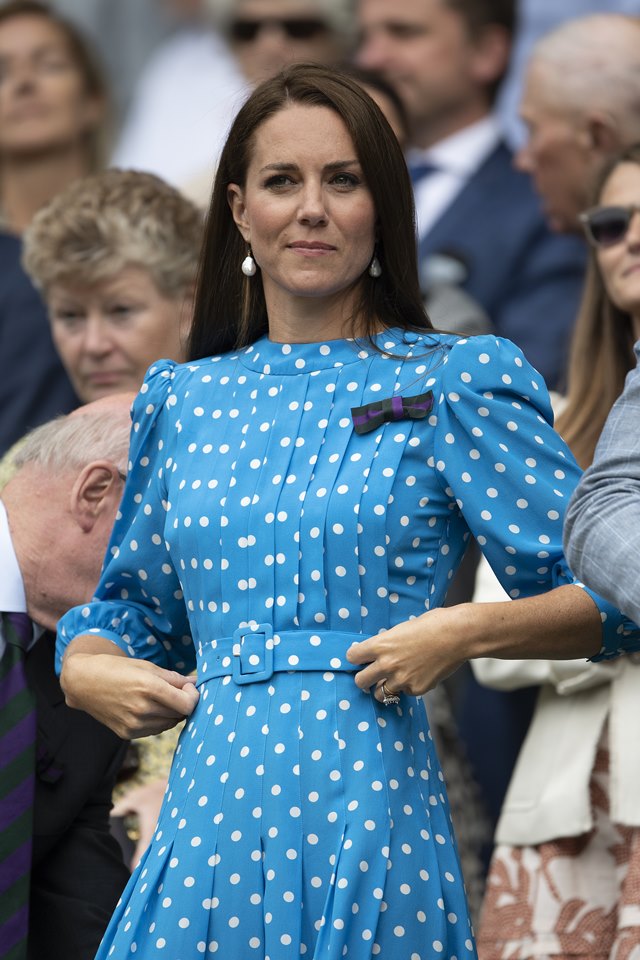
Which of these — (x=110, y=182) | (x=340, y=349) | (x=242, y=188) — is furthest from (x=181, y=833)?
(x=110, y=182)

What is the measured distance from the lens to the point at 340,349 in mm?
3443

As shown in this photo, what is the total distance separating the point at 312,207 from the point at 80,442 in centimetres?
95

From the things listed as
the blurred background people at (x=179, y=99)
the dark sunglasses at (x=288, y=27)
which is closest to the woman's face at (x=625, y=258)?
the dark sunglasses at (x=288, y=27)

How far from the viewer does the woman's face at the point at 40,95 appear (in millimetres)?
6941

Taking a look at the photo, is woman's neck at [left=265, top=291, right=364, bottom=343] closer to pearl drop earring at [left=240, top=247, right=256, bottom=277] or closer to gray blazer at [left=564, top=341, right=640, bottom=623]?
pearl drop earring at [left=240, top=247, right=256, bottom=277]

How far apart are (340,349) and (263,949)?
1.04 metres

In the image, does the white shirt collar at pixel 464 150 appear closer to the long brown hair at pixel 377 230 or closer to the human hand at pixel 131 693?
the long brown hair at pixel 377 230

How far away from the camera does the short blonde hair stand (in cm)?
526

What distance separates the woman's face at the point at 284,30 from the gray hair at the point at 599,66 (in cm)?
130

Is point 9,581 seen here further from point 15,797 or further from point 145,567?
point 145,567

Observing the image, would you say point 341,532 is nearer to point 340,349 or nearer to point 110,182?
point 340,349

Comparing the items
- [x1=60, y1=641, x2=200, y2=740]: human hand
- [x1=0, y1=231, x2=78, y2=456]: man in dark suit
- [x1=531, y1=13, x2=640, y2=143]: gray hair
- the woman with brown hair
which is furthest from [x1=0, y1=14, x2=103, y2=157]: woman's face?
[x1=60, y1=641, x2=200, y2=740]: human hand

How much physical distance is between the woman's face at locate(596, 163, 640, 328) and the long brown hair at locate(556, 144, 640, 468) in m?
0.06

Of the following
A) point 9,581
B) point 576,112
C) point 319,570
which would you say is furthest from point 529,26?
point 319,570
